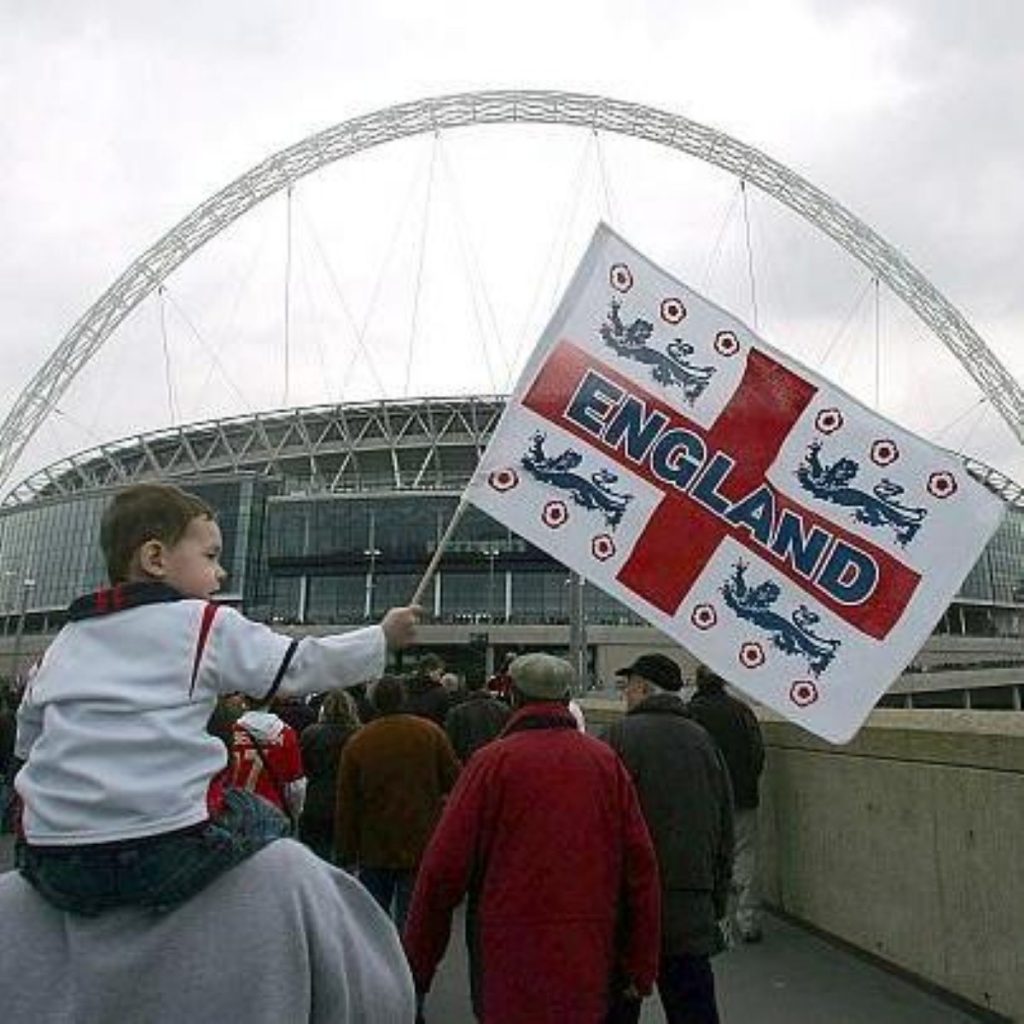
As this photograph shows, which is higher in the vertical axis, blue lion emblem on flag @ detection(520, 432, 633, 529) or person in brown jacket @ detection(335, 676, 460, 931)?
blue lion emblem on flag @ detection(520, 432, 633, 529)

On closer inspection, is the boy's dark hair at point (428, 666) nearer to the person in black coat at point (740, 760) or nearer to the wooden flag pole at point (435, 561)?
the person in black coat at point (740, 760)

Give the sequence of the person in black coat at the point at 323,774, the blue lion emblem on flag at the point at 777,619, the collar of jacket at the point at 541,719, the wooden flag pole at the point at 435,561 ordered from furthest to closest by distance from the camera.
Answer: the person in black coat at the point at 323,774, the blue lion emblem on flag at the point at 777,619, the collar of jacket at the point at 541,719, the wooden flag pole at the point at 435,561

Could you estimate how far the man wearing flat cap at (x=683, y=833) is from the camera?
5.04 m

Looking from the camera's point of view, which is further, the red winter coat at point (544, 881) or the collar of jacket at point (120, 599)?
the red winter coat at point (544, 881)

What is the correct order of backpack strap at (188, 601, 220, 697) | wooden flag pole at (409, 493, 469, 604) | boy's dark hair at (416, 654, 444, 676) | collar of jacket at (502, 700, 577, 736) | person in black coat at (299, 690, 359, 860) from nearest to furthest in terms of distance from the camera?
backpack strap at (188, 601, 220, 697) → wooden flag pole at (409, 493, 469, 604) → collar of jacket at (502, 700, 577, 736) → person in black coat at (299, 690, 359, 860) → boy's dark hair at (416, 654, 444, 676)

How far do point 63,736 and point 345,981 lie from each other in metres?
0.64

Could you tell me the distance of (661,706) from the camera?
18.5 feet

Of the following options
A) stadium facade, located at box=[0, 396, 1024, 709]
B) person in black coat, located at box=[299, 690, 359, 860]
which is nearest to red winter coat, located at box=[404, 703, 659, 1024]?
person in black coat, located at box=[299, 690, 359, 860]

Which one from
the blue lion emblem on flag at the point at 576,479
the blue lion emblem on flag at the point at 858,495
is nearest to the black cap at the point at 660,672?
the blue lion emblem on flag at the point at 576,479

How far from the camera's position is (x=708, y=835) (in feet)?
17.5

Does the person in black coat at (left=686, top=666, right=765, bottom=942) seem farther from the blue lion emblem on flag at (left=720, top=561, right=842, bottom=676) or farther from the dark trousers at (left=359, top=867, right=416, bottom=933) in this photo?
the blue lion emblem on flag at (left=720, top=561, right=842, bottom=676)

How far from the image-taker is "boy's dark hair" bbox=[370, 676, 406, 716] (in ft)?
24.7

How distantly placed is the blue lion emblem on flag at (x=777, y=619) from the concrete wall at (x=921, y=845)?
179cm

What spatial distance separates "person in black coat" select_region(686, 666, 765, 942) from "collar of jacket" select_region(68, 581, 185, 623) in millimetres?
6927
